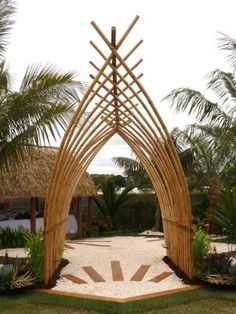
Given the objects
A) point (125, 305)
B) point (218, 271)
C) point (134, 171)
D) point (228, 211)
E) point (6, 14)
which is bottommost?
point (125, 305)

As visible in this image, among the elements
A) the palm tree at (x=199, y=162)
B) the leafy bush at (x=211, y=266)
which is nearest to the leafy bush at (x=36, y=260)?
the leafy bush at (x=211, y=266)

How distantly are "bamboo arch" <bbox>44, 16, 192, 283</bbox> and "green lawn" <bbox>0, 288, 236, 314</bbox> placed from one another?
648 millimetres

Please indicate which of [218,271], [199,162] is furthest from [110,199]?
[218,271]

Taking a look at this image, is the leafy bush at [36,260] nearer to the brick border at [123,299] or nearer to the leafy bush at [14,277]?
the leafy bush at [14,277]

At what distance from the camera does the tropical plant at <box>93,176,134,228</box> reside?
15.9 metres

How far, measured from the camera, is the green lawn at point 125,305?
575 cm

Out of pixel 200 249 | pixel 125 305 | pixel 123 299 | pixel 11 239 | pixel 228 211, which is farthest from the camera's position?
pixel 11 239

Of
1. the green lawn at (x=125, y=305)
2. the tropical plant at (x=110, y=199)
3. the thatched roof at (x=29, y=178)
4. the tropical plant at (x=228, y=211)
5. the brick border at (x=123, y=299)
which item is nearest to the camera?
the green lawn at (x=125, y=305)

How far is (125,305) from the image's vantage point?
230 inches

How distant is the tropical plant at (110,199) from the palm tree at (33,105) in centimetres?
806

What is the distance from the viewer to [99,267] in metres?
8.37

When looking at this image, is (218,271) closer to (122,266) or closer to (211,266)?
(211,266)

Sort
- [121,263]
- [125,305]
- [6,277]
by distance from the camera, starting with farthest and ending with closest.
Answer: [121,263] < [6,277] < [125,305]

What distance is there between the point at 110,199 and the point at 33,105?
861 centimetres
